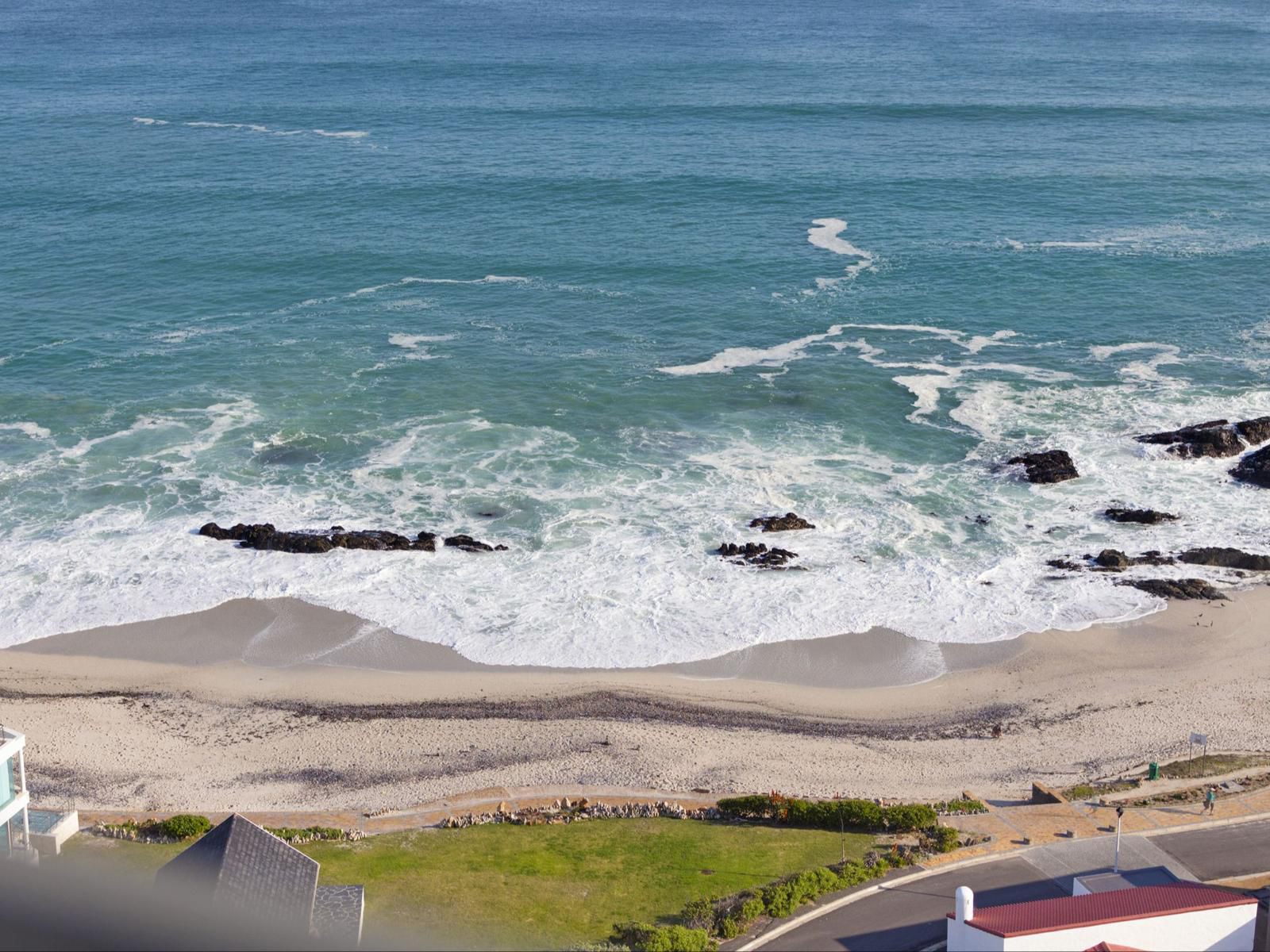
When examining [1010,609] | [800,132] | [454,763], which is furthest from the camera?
[800,132]

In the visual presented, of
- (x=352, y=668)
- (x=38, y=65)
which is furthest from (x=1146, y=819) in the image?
(x=38, y=65)

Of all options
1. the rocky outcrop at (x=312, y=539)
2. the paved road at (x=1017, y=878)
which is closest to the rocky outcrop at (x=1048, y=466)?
the paved road at (x=1017, y=878)

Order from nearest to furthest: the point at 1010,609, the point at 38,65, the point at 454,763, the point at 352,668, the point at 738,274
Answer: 1. the point at 454,763
2. the point at 352,668
3. the point at 1010,609
4. the point at 738,274
5. the point at 38,65

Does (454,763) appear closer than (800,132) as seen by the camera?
Yes

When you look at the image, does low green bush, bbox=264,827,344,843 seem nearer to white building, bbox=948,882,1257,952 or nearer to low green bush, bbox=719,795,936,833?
low green bush, bbox=719,795,936,833

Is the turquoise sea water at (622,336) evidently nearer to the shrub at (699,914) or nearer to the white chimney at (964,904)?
the shrub at (699,914)

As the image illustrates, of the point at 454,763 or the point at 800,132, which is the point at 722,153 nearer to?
the point at 800,132

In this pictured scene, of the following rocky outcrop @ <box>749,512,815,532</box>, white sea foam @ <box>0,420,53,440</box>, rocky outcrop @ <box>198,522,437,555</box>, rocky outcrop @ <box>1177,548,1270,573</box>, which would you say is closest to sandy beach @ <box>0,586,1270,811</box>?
rocky outcrop @ <box>1177,548,1270,573</box>
